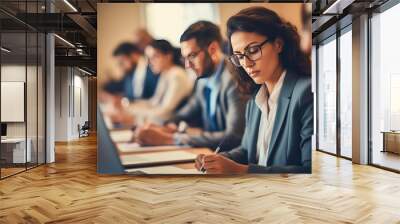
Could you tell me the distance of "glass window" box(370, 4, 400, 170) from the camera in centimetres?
736

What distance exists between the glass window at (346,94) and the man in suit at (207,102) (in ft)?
12.3

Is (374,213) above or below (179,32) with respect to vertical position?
below

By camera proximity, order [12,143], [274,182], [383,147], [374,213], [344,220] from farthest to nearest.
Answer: [383,147], [12,143], [274,182], [374,213], [344,220]

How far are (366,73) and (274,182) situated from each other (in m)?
3.66

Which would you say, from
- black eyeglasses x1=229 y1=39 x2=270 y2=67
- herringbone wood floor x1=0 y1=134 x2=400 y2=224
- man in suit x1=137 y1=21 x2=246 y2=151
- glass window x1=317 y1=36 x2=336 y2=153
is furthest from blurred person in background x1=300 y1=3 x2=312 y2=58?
glass window x1=317 y1=36 x2=336 y2=153

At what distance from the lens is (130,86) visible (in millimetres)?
6453

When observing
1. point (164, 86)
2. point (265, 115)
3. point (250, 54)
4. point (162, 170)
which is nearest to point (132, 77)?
point (164, 86)

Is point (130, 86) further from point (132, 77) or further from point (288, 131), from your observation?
point (288, 131)

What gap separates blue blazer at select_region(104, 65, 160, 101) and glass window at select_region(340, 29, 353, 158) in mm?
4836

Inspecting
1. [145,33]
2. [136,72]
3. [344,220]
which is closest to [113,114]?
[136,72]

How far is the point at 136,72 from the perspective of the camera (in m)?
6.46

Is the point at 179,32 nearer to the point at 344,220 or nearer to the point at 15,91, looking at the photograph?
the point at 15,91

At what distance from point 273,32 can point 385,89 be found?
2911mm

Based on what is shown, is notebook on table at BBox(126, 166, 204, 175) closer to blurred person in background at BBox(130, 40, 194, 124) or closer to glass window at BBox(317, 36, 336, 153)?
blurred person in background at BBox(130, 40, 194, 124)
